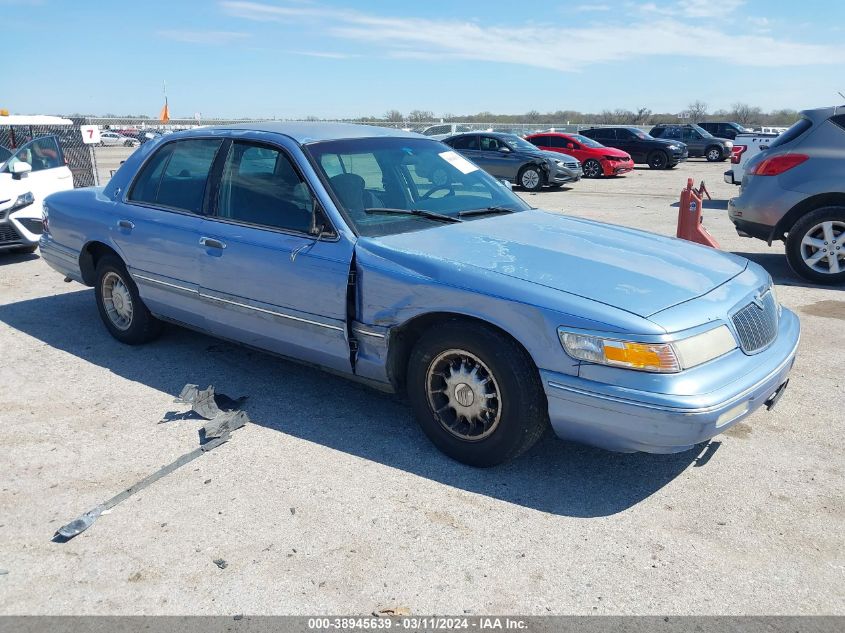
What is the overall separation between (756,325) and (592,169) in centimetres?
1976

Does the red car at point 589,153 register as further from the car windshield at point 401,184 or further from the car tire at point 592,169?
the car windshield at point 401,184

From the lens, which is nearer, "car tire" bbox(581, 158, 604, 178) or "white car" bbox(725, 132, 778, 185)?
"white car" bbox(725, 132, 778, 185)

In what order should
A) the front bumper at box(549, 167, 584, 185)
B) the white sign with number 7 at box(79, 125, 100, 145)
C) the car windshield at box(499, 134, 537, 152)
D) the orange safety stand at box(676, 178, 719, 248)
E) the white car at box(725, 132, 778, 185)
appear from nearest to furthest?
the orange safety stand at box(676, 178, 719, 248) < the white sign with number 7 at box(79, 125, 100, 145) < the white car at box(725, 132, 778, 185) < the front bumper at box(549, 167, 584, 185) < the car windshield at box(499, 134, 537, 152)

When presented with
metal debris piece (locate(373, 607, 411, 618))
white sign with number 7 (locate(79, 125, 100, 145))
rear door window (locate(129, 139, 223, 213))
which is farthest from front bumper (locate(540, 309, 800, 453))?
white sign with number 7 (locate(79, 125, 100, 145))

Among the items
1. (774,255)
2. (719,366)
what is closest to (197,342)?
(719,366)

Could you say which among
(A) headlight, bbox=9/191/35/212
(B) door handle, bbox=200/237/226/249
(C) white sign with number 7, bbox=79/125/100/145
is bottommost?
(A) headlight, bbox=9/191/35/212

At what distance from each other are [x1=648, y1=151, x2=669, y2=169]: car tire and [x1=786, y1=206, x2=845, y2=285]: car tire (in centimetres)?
1964

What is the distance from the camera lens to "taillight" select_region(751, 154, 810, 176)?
749 cm

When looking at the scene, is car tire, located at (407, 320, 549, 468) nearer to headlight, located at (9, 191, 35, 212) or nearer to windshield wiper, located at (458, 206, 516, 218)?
windshield wiper, located at (458, 206, 516, 218)

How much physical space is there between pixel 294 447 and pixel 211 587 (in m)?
1.20

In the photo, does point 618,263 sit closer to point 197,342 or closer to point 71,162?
point 197,342

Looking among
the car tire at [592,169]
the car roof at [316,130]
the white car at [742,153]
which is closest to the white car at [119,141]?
the car tire at [592,169]

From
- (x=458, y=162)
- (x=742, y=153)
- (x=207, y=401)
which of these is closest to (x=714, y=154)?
(x=742, y=153)

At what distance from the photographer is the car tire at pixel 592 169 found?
22344 millimetres
